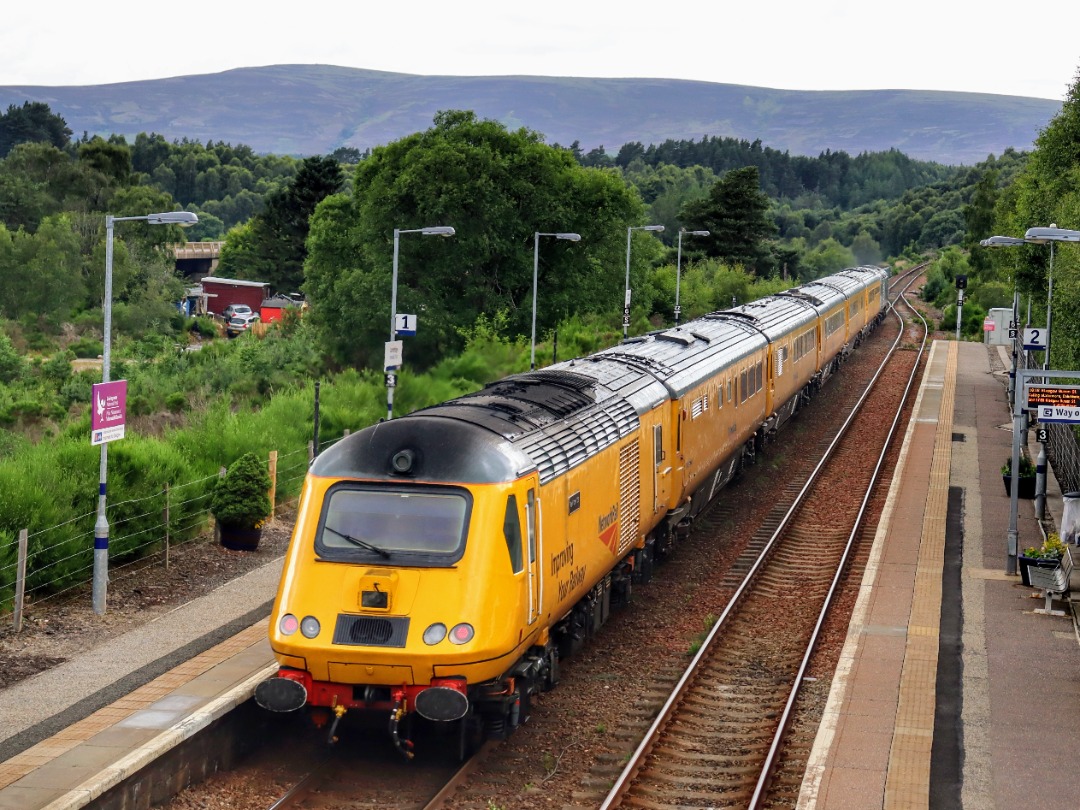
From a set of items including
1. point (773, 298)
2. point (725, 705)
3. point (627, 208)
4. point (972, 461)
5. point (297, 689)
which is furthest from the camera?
point (627, 208)

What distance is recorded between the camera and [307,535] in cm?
1194

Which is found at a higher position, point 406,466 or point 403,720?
point 406,466

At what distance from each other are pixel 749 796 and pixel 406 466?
14.5ft

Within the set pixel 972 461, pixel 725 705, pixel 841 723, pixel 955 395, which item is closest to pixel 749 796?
pixel 841 723

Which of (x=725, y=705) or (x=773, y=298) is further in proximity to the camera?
(x=773, y=298)

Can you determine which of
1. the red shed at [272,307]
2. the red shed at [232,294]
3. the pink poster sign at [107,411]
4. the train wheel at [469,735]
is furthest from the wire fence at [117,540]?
the red shed at [232,294]

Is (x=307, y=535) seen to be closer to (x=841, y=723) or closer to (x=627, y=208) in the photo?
(x=841, y=723)

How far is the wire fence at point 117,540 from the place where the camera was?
16.6 meters

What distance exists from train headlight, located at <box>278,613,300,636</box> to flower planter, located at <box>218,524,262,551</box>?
8797 millimetres

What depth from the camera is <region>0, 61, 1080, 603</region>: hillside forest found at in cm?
2591

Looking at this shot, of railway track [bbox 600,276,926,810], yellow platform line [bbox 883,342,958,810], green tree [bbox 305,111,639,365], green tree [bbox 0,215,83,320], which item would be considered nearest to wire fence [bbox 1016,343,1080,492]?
yellow platform line [bbox 883,342,958,810]

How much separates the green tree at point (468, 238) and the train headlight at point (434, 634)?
97.1 feet

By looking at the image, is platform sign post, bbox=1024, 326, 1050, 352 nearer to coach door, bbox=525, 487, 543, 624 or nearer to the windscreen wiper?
coach door, bbox=525, 487, 543, 624

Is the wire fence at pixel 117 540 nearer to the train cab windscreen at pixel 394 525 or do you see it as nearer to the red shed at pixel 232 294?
the train cab windscreen at pixel 394 525
